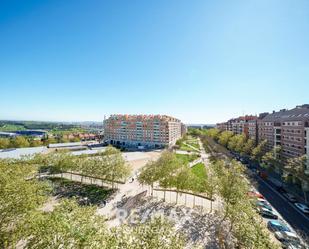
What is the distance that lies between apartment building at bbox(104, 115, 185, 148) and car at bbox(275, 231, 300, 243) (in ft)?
224

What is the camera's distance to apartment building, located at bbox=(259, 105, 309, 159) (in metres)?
41.6

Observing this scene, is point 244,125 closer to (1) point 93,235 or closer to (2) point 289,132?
(2) point 289,132

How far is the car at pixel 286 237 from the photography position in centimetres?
2022

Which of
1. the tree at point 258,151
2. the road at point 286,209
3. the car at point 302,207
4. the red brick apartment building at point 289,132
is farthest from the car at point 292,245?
the tree at point 258,151

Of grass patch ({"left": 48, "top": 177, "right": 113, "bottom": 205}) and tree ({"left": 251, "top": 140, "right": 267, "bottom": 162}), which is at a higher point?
tree ({"left": 251, "top": 140, "right": 267, "bottom": 162})

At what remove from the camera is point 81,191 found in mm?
34438

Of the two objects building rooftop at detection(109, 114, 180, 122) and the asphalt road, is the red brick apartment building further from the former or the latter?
building rooftop at detection(109, 114, 180, 122)

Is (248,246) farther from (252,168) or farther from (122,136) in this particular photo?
(122,136)

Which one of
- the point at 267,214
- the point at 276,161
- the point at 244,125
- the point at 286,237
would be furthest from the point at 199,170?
the point at 244,125

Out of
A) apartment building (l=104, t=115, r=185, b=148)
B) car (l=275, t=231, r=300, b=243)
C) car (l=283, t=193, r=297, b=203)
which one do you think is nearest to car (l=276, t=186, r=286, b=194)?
car (l=283, t=193, r=297, b=203)

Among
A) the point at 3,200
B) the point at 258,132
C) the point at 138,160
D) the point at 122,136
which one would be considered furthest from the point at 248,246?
the point at 122,136

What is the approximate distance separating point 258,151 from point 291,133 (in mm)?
9194

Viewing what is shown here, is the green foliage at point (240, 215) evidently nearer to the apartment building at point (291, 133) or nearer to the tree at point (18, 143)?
the apartment building at point (291, 133)

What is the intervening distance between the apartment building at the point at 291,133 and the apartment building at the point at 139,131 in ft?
146
